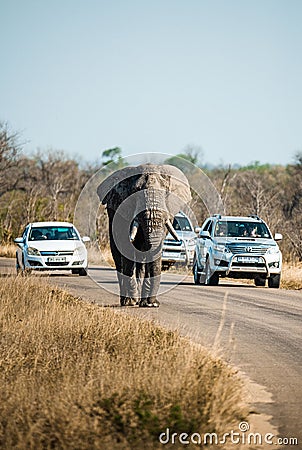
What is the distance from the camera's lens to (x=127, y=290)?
689 inches

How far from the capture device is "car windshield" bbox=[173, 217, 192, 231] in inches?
1272

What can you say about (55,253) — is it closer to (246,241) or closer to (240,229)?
(240,229)

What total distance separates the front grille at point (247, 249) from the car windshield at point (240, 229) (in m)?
0.91

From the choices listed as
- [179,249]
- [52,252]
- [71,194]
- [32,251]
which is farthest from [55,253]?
[71,194]

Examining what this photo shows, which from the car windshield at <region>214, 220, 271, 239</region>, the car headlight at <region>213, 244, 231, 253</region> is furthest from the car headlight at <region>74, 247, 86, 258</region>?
the car headlight at <region>213, 244, 231, 253</region>

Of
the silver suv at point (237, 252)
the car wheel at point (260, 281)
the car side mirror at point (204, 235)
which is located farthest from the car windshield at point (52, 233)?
the car wheel at point (260, 281)

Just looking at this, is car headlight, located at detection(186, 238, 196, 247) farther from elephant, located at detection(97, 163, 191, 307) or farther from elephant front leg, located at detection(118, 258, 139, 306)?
elephant front leg, located at detection(118, 258, 139, 306)

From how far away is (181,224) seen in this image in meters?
32.8

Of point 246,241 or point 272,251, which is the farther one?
point 246,241

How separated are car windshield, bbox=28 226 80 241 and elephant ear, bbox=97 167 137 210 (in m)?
9.96

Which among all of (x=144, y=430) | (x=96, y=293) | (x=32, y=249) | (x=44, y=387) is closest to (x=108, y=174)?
(x=96, y=293)

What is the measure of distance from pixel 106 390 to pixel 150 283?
9814 millimetres

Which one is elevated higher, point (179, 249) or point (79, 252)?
point (179, 249)

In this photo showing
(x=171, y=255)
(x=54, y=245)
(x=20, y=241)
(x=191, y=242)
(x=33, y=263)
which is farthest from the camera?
(x=191, y=242)
